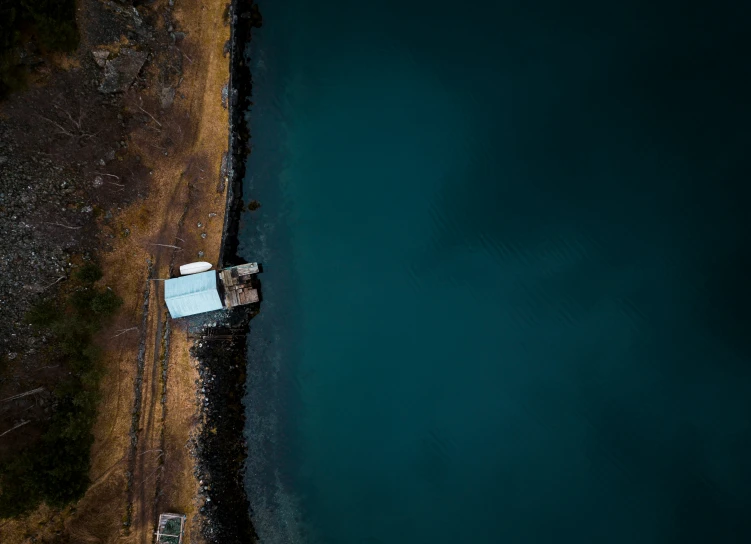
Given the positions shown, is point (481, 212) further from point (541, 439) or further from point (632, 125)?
point (541, 439)

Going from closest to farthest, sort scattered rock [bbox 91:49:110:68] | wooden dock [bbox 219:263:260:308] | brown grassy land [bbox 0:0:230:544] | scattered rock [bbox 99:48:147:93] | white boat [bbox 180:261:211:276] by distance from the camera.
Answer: scattered rock [bbox 91:49:110:68] → scattered rock [bbox 99:48:147:93] → brown grassy land [bbox 0:0:230:544] → white boat [bbox 180:261:211:276] → wooden dock [bbox 219:263:260:308]

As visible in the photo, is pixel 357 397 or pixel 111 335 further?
pixel 357 397

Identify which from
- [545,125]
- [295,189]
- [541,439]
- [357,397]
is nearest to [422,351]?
[357,397]

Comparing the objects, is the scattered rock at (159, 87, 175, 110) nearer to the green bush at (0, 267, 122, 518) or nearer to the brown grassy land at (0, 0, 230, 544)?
the brown grassy land at (0, 0, 230, 544)

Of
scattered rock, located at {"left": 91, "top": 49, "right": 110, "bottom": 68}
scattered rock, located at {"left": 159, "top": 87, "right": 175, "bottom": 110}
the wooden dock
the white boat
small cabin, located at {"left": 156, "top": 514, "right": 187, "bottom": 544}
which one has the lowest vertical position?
small cabin, located at {"left": 156, "top": 514, "right": 187, "bottom": 544}

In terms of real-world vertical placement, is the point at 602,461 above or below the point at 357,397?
below

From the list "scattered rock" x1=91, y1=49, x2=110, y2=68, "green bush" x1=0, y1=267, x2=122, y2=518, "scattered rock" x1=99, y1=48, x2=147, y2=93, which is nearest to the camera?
"green bush" x1=0, y1=267, x2=122, y2=518

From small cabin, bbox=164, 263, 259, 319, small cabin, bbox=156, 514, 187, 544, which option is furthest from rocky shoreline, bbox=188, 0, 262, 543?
small cabin, bbox=156, 514, 187, 544
